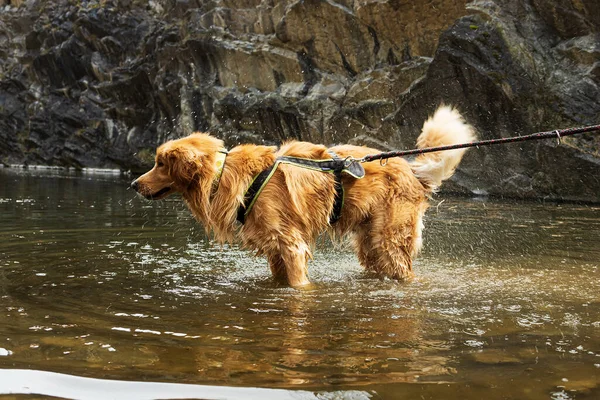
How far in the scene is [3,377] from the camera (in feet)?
9.27

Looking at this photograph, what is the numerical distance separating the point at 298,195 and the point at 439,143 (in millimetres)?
1510

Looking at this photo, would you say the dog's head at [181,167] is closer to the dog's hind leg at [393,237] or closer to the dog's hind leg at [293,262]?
the dog's hind leg at [293,262]

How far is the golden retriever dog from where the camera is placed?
5.28 m

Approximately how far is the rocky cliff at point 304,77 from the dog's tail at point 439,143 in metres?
11.7

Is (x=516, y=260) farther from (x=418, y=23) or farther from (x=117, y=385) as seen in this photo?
(x=418, y=23)

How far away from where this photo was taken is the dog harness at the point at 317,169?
528 cm

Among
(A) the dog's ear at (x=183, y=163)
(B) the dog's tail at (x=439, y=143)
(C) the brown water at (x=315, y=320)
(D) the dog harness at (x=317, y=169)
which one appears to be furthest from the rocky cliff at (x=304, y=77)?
(A) the dog's ear at (x=183, y=163)

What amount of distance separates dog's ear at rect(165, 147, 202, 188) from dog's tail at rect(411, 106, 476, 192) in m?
2.11

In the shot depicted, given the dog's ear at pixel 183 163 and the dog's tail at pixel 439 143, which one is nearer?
the dog's ear at pixel 183 163

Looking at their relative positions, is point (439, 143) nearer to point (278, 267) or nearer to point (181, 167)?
point (278, 267)

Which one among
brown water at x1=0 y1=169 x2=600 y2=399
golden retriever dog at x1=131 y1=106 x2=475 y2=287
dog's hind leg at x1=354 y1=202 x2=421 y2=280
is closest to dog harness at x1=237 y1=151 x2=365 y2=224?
golden retriever dog at x1=131 y1=106 x2=475 y2=287

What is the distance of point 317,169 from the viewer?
17.8 feet

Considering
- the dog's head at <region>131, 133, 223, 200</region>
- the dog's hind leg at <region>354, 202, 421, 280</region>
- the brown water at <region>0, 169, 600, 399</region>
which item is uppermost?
the dog's head at <region>131, 133, 223, 200</region>

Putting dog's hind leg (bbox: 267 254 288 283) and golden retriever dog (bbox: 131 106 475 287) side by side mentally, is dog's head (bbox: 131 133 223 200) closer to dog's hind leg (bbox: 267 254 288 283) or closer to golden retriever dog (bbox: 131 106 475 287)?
golden retriever dog (bbox: 131 106 475 287)
